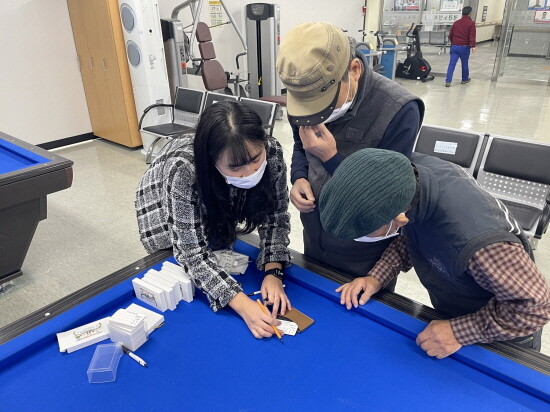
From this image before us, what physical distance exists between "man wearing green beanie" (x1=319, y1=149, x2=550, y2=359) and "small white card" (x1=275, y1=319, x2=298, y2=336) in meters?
0.33

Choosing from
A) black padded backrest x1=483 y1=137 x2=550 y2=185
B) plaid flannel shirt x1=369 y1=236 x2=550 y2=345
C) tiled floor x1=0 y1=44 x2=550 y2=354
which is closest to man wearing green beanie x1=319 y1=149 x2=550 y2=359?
plaid flannel shirt x1=369 y1=236 x2=550 y2=345

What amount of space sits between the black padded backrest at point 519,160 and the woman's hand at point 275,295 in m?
1.97

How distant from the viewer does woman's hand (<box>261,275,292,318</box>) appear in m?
1.20

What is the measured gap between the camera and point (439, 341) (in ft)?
3.31

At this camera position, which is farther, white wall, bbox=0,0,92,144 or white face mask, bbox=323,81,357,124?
white wall, bbox=0,0,92,144

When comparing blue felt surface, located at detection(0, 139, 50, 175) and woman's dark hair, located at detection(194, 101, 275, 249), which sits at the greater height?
woman's dark hair, located at detection(194, 101, 275, 249)

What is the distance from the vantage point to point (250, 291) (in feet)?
4.25

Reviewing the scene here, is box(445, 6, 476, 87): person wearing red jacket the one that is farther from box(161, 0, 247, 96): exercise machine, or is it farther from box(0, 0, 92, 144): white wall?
box(0, 0, 92, 144): white wall

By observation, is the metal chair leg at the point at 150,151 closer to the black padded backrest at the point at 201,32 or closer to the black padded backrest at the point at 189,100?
the black padded backrest at the point at 189,100

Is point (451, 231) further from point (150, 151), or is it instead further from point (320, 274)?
point (150, 151)

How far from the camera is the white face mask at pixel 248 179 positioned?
1.24 m

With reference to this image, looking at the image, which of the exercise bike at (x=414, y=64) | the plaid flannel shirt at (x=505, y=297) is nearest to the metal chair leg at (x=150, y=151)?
the plaid flannel shirt at (x=505, y=297)

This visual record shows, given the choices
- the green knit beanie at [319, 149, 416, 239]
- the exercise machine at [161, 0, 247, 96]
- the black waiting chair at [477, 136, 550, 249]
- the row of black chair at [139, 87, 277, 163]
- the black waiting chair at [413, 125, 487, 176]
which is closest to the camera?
the green knit beanie at [319, 149, 416, 239]

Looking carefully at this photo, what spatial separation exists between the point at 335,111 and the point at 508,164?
1817 mm
